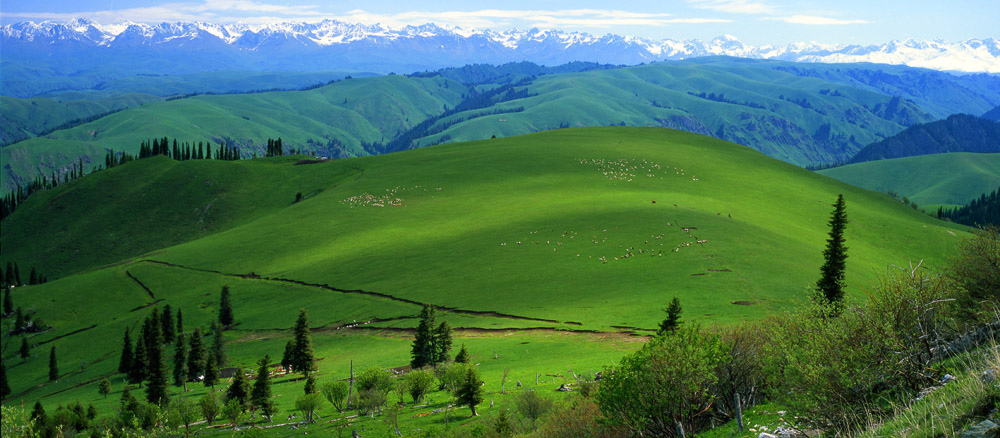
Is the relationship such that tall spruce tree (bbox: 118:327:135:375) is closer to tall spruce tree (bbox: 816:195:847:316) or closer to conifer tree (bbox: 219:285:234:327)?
conifer tree (bbox: 219:285:234:327)

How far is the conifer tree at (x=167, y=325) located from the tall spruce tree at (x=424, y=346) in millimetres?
62397

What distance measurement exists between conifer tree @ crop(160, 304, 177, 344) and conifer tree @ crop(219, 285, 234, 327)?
9.47 meters

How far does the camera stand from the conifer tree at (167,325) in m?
A: 112

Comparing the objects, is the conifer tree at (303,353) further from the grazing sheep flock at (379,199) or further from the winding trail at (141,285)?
the grazing sheep flock at (379,199)

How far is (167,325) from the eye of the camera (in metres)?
114

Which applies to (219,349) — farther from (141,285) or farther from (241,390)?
(141,285)

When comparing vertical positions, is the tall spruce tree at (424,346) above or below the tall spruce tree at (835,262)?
below

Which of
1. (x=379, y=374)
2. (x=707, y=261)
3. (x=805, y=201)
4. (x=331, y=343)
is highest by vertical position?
(x=805, y=201)

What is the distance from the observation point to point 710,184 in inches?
6619

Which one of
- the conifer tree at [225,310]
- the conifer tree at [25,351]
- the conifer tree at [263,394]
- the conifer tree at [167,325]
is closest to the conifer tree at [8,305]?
the conifer tree at [25,351]

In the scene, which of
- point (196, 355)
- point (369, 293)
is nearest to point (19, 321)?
point (196, 355)

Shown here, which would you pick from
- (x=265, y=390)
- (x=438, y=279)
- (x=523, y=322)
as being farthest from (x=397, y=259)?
(x=265, y=390)

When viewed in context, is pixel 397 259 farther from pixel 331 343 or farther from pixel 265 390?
pixel 265 390

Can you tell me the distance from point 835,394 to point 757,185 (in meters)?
165
